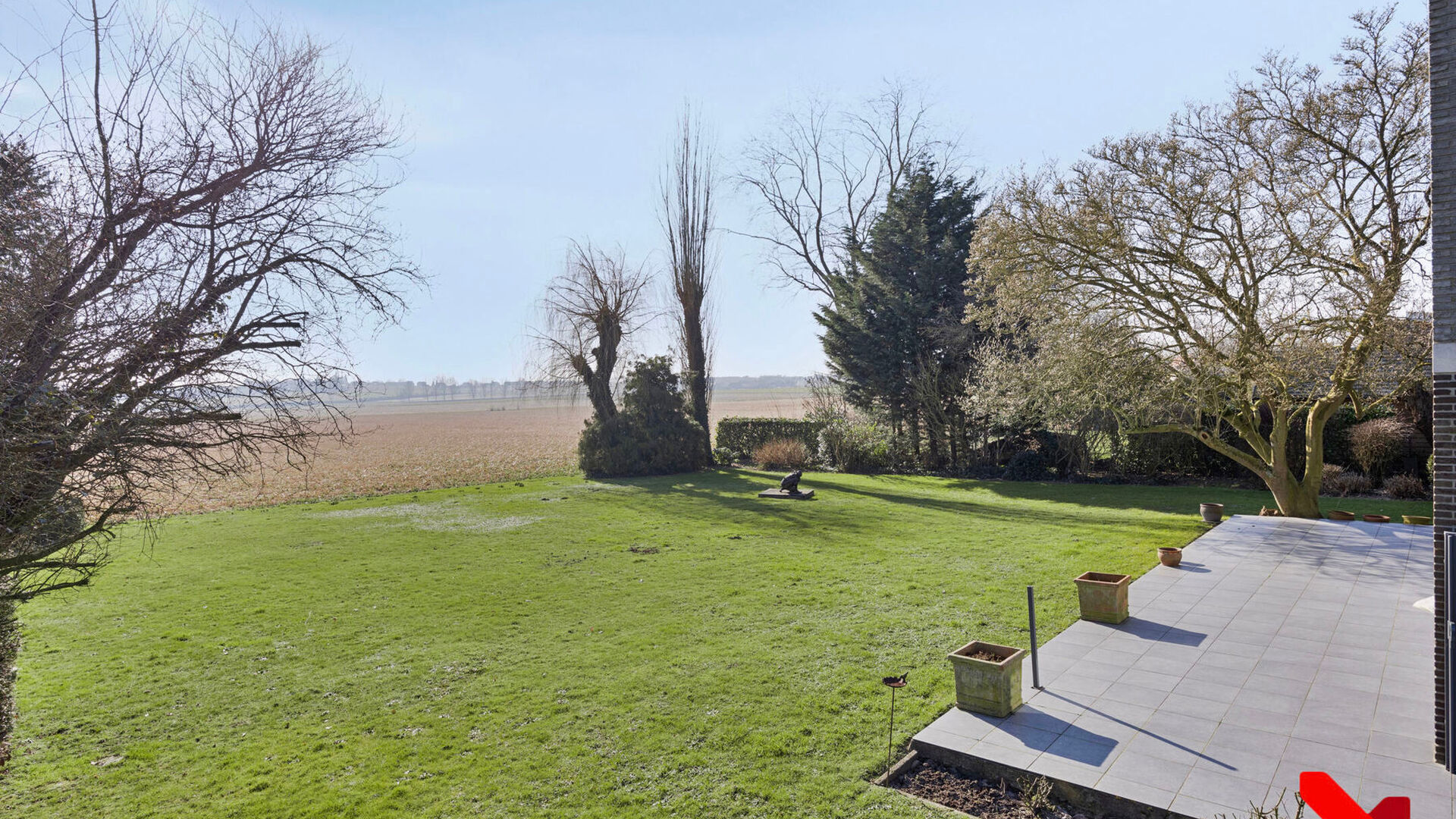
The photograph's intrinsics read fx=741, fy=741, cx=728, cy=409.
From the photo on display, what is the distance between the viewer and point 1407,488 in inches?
532

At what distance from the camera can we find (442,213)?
27.0ft

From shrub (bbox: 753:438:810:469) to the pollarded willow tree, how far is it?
1046 cm

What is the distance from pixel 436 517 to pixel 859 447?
1197cm

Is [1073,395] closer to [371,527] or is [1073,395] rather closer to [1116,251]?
[1116,251]

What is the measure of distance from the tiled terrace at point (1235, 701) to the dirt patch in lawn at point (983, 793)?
12 centimetres

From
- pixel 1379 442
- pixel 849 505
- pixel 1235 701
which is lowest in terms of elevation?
pixel 1235 701

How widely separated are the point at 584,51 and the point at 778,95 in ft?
64.7

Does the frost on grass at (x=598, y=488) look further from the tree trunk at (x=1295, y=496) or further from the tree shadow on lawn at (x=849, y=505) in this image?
the tree trunk at (x=1295, y=496)

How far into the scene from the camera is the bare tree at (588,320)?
22156mm

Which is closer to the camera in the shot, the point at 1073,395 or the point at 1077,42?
the point at 1077,42

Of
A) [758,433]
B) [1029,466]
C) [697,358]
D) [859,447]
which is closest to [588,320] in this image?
[697,358]

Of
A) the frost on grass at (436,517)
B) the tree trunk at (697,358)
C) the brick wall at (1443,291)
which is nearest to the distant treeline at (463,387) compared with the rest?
the tree trunk at (697,358)

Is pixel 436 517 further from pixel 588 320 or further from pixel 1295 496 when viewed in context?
pixel 1295 496

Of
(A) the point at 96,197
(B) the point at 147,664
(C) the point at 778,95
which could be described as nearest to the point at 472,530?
(B) the point at 147,664
